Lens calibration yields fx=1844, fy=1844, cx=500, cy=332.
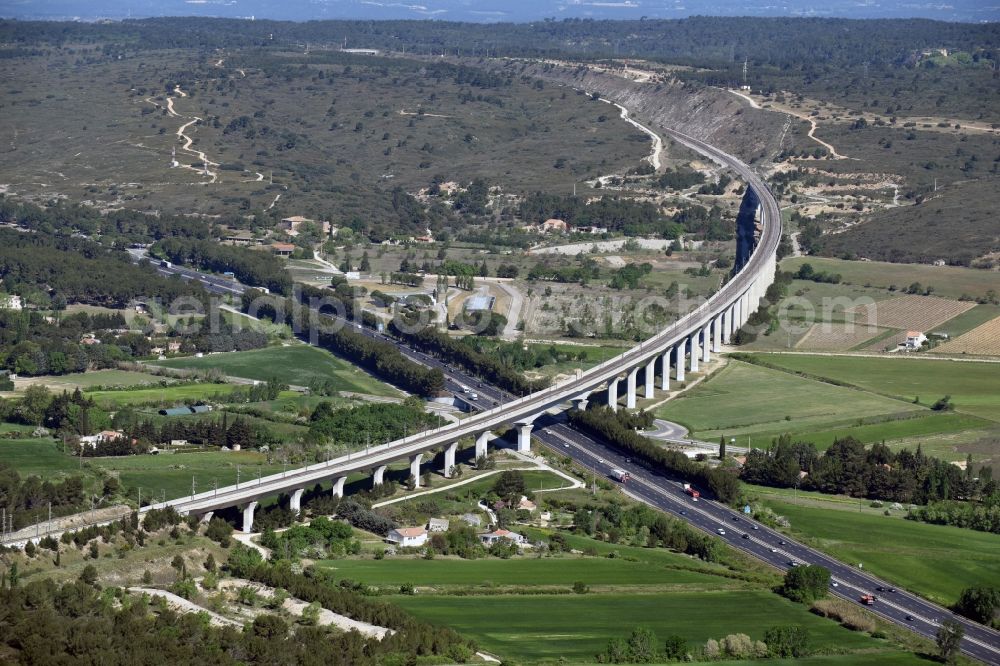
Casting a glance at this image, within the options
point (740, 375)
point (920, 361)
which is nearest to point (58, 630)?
point (740, 375)

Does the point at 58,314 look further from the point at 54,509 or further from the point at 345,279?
the point at 54,509

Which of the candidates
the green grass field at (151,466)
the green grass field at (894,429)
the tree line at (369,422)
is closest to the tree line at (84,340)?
the green grass field at (151,466)

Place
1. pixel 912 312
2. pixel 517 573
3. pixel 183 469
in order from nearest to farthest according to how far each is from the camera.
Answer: pixel 517 573 < pixel 183 469 < pixel 912 312

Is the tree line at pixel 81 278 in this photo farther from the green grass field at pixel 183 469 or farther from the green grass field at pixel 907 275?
the green grass field at pixel 907 275

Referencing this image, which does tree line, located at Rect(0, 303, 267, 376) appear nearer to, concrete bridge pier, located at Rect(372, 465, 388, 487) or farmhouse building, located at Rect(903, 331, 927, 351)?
concrete bridge pier, located at Rect(372, 465, 388, 487)

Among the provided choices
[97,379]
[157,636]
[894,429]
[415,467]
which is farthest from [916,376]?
[157,636]

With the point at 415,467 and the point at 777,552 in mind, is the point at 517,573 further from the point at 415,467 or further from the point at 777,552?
the point at 415,467
